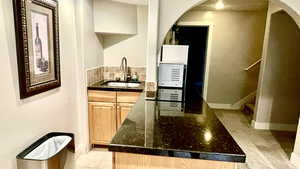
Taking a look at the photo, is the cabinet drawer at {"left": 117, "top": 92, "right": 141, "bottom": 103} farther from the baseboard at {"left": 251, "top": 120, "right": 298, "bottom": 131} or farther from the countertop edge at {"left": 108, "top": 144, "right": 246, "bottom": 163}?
the baseboard at {"left": 251, "top": 120, "right": 298, "bottom": 131}

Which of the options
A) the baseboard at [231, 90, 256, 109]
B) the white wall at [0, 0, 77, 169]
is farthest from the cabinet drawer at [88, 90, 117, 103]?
the baseboard at [231, 90, 256, 109]

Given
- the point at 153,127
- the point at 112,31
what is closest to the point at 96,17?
the point at 112,31

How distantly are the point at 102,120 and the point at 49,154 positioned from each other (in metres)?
1.02

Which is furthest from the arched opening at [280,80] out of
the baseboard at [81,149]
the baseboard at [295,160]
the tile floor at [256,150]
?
the baseboard at [81,149]

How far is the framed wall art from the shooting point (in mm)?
1490

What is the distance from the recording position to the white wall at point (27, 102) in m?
1.37

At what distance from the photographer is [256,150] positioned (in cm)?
279

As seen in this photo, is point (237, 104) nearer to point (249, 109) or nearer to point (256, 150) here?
point (249, 109)

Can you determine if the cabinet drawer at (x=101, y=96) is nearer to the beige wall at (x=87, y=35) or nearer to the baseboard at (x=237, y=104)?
the beige wall at (x=87, y=35)

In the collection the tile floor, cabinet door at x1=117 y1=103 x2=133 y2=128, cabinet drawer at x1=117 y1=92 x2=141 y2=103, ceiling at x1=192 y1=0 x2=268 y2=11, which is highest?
ceiling at x1=192 y1=0 x2=268 y2=11

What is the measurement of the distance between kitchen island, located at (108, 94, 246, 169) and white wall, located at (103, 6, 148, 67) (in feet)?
6.72

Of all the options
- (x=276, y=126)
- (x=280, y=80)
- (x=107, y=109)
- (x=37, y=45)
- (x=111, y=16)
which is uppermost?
(x=111, y=16)

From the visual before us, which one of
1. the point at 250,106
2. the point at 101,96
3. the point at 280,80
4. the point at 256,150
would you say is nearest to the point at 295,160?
the point at 256,150

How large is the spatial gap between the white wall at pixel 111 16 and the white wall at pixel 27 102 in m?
0.58
